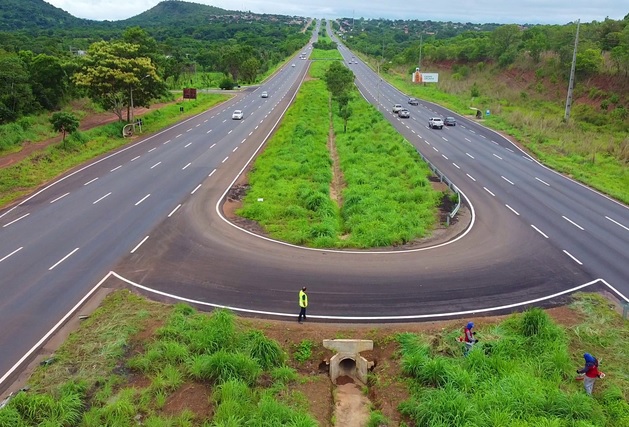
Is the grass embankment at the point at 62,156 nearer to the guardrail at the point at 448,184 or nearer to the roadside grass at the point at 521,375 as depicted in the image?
the guardrail at the point at 448,184

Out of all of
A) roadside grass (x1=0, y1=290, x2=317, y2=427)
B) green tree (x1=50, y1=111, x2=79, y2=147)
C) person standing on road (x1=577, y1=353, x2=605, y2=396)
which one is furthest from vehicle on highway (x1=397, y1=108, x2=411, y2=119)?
person standing on road (x1=577, y1=353, x2=605, y2=396)

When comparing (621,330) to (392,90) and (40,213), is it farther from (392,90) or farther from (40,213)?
(392,90)

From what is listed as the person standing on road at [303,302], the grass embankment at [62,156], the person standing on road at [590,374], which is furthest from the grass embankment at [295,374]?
the grass embankment at [62,156]

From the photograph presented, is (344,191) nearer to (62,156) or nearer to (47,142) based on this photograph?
(62,156)

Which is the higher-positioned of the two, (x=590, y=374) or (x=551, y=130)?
(x=590, y=374)

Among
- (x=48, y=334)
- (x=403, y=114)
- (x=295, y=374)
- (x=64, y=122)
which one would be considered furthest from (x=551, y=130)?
(x=48, y=334)

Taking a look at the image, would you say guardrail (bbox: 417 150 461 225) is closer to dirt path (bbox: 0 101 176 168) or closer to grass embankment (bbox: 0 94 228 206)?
grass embankment (bbox: 0 94 228 206)
